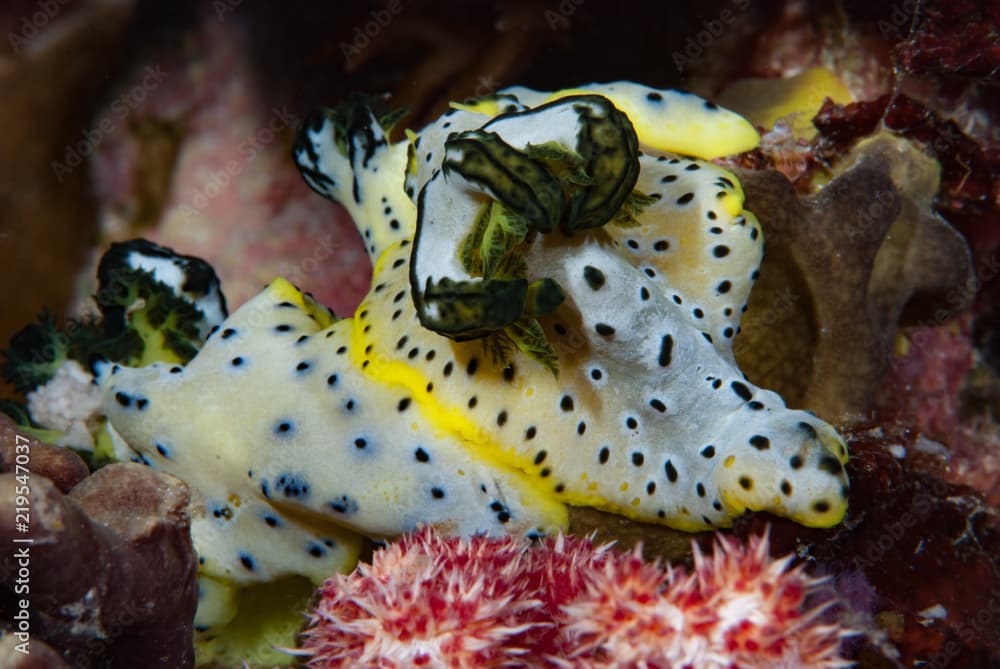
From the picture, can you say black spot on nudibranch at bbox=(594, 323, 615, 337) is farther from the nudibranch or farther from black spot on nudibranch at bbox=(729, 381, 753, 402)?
black spot on nudibranch at bbox=(729, 381, 753, 402)

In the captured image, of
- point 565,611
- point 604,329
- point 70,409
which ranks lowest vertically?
point 70,409

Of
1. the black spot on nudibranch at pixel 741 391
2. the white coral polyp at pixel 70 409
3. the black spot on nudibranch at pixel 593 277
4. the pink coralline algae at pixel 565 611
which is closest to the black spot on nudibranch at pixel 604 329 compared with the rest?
the black spot on nudibranch at pixel 593 277

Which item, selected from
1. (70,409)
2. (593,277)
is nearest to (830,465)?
(593,277)

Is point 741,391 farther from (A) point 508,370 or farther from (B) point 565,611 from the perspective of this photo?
(B) point 565,611

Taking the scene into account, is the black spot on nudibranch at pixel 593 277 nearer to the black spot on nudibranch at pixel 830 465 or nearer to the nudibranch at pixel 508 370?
the nudibranch at pixel 508 370

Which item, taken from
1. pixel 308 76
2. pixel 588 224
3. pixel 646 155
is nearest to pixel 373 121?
pixel 646 155

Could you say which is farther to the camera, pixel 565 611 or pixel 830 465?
pixel 830 465
